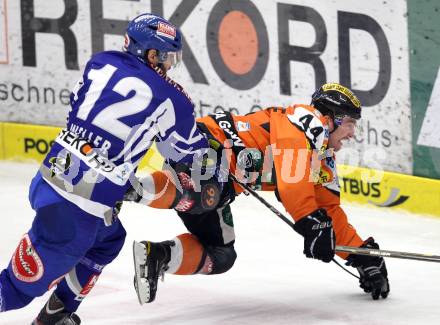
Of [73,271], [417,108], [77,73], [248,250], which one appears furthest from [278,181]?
[77,73]

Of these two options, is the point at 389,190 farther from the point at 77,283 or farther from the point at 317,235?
the point at 77,283

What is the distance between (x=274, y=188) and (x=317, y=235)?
0.49 m

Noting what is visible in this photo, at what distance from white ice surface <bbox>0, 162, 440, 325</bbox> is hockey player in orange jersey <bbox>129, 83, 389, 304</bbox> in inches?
7.7

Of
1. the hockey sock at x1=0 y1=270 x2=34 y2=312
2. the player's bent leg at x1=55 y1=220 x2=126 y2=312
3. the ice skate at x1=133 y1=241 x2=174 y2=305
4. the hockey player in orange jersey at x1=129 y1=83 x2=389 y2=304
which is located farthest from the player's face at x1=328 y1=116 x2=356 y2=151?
the hockey sock at x1=0 y1=270 x2=34 y2=312

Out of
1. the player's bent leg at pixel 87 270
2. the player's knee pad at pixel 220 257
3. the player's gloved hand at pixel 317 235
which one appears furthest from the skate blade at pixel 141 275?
the player's gloved hand at pixel 317 235

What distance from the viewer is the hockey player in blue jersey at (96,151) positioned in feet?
13.3

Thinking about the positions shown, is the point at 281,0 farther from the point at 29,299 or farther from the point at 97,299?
the point at 29,299

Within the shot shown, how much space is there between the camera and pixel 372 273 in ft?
16.3

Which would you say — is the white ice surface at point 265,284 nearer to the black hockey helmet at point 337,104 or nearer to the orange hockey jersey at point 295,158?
the orange hockey jersey at point 295,158

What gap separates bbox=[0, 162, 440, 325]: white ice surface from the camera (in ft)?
15.6

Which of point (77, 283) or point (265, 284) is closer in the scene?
point (77, 283)

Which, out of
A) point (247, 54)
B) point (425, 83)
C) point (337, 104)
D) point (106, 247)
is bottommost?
point (106, 247)

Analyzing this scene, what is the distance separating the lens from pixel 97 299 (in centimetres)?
505

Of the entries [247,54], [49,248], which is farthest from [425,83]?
[49,248]
